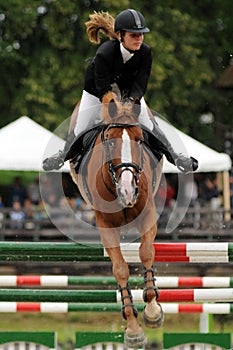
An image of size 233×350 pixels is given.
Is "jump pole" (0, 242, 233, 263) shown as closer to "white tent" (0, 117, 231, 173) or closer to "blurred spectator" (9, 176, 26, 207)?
"white tent" (0, 117, 231, 173)

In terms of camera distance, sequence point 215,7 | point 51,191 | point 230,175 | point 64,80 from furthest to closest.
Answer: point 215,7 < point 64,80 < point 230,175 < point 51,191

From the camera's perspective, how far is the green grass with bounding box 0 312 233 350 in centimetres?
1227

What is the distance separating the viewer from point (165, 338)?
7.65 m

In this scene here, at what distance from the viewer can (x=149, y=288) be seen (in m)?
6.90

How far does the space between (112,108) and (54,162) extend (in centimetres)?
121

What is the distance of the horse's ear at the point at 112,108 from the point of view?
6.83 metres

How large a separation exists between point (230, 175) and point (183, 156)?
13.1 meters

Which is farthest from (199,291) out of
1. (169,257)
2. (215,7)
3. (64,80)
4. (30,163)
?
(215,7)

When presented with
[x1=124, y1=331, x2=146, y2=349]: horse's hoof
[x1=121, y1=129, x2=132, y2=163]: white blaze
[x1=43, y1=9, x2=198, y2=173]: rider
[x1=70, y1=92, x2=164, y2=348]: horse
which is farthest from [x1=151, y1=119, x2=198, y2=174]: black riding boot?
[x1=124, y1=331, x2=146, y2=349]: horse's hoof

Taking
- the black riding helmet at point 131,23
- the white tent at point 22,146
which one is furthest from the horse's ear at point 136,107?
the white tent at point 22,146

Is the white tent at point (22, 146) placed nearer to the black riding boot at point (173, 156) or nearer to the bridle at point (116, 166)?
the black riding boot at point (173, 156)

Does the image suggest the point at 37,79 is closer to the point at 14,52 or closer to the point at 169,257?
the point at 14,52

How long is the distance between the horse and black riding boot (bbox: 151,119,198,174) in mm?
387

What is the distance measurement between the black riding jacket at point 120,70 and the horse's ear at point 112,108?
0.11m
